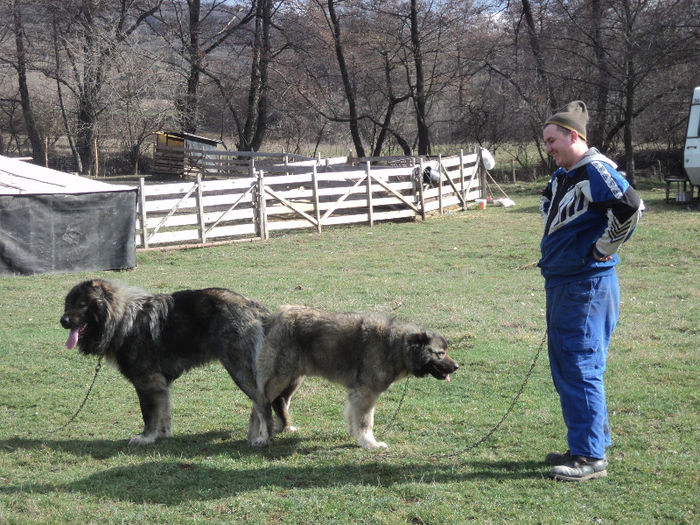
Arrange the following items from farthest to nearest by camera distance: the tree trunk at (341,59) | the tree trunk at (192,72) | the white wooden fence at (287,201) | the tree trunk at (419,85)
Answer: the tree trunk at (192,72), the tree trunk at (341,59), the tree trunk at (419,85), the white wooden fence at (287,201)

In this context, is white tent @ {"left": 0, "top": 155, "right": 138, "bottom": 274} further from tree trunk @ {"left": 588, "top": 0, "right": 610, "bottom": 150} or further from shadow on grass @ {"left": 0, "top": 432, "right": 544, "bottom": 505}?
tree trunk @ {"left": 588, "top": 0, "right": 610, "bottom": 150}

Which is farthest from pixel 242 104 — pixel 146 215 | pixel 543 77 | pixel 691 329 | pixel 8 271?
pixel 691 329

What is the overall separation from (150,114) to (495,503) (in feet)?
129

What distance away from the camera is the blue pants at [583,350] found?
4688 mm

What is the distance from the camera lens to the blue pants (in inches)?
185

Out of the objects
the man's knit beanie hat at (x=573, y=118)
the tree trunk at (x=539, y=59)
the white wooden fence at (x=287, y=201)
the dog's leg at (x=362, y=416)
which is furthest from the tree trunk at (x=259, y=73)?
the man's knit beanie hat at (x=573, y=118)

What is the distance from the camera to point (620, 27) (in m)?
28.0

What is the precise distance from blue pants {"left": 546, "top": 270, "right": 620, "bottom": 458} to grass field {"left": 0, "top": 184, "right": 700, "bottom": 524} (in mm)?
340

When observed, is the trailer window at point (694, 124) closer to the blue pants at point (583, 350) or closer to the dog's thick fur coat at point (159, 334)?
the blue pants at point (583, 350)

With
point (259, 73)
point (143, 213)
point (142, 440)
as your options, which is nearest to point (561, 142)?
point (142, 440)

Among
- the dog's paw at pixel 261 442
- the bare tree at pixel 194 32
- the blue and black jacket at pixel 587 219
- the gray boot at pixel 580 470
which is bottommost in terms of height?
the dog's paw at pixel 261 442

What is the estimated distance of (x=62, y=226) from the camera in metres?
15.3

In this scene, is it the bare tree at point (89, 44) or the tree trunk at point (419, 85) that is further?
the bare tree at point (89, 44)

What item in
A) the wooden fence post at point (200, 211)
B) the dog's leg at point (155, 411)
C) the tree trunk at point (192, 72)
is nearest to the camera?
the dog's leg at point (155, 411)
